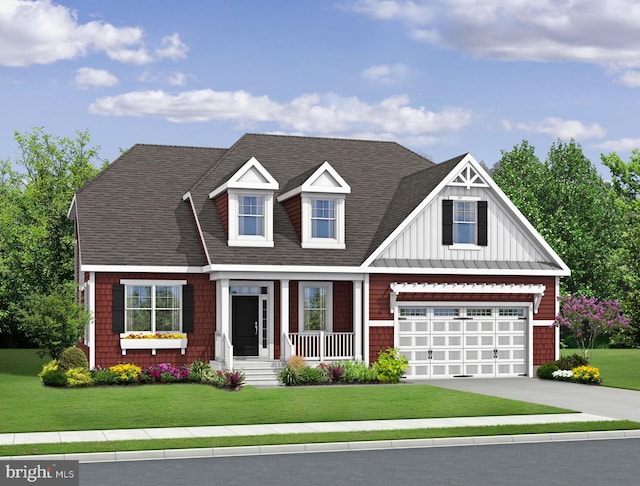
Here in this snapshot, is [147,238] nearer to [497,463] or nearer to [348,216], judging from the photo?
[348,216]

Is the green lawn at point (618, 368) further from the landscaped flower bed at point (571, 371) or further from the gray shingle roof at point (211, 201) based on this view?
the gray shingle roof at point (211, 201)

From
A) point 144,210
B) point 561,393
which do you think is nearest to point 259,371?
point 144,210

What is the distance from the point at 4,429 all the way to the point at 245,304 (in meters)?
15.4

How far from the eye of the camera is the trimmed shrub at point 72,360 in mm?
30609

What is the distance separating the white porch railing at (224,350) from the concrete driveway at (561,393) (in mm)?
6708

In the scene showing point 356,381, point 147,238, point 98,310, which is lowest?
point 356,381

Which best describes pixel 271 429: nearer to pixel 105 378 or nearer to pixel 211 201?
pixel 105 378

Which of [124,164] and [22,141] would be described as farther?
[22,141]

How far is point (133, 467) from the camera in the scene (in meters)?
15.7

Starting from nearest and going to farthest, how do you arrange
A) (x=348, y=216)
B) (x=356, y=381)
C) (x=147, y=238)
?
(x=356, y=381) < (x=147, y=238) < (x=348, y=216)

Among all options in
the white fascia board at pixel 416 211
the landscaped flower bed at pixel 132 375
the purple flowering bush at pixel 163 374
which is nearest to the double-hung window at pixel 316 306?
the white fascia board at pixel 416 211

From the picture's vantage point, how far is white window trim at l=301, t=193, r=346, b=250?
34.8 metres

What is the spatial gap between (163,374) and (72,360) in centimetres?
290

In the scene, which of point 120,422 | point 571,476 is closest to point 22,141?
point 120,422
